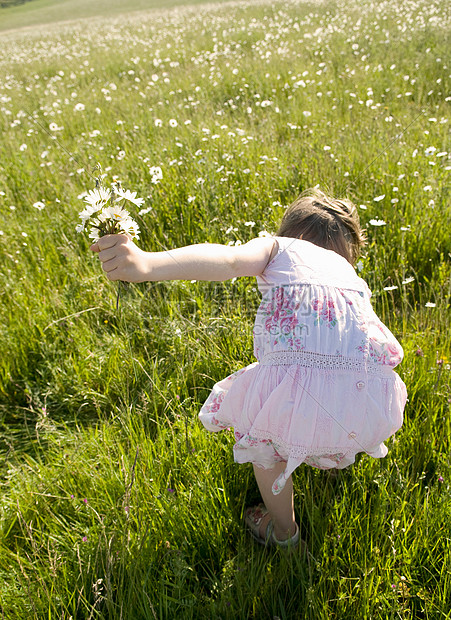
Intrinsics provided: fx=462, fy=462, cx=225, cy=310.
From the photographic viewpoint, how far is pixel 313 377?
4.68 feet

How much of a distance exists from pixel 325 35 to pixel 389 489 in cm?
844

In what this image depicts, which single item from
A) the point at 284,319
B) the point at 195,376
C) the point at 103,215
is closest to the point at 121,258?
the point at 103,215

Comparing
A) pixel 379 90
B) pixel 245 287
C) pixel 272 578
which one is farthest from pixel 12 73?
pixel 272 578

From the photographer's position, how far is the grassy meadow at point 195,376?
57.4 inches

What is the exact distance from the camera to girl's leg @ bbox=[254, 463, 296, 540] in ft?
5.15

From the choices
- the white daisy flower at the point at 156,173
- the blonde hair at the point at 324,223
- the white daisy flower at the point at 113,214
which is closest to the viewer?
the white daisy flower at the point at 113,214

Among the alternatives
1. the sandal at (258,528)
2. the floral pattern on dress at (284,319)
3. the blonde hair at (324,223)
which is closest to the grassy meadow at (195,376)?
the sandal at (258,528)

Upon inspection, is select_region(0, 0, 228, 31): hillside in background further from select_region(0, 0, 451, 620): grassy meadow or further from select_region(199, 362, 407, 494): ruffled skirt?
select_region(199, 362, 407, 494): ruffled skirt

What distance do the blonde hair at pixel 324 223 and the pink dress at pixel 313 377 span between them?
19 centimetres

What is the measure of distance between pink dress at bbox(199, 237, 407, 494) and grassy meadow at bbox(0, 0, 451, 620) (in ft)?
0.83

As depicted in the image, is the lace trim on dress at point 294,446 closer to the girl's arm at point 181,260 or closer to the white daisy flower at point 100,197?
the girl's arm at point 181,260

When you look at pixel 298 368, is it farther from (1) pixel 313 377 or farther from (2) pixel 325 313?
(2) pixel 325 313

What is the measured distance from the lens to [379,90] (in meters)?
5.25

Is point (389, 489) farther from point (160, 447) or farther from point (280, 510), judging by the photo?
point (160, 447)
